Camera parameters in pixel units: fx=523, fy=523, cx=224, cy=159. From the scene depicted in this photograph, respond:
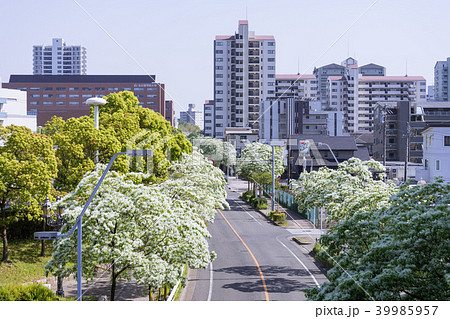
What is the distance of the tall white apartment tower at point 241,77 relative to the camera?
365 ft

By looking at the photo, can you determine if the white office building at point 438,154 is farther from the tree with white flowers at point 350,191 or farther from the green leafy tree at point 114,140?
the green leafy tree at point 114,140

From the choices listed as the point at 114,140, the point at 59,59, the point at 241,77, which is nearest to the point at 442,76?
the point at 114,140

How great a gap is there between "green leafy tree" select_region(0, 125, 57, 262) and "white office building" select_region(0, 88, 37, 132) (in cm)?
3403

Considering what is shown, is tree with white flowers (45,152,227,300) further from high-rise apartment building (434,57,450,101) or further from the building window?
the building window

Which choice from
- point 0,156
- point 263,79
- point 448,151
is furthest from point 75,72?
point 0,156

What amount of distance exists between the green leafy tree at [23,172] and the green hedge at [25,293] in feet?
43.6

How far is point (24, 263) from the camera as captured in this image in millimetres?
26281

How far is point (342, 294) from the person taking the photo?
34.8 ft

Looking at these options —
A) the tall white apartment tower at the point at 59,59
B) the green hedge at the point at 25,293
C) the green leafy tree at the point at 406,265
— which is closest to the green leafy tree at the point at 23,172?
the green hedge at the point at 25,293

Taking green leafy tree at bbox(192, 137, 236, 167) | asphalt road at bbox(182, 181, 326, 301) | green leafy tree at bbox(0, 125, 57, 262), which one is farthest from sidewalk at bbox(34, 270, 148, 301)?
green leafy tree at bbox(192, 137, 236, 167)

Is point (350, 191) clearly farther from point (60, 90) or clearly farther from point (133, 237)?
point (60, 90)

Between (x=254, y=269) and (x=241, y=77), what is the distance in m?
88.3

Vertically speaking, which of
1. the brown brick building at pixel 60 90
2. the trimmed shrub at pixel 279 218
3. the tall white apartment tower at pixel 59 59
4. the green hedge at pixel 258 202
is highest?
the tall white apartment tower at pixel 59 59
